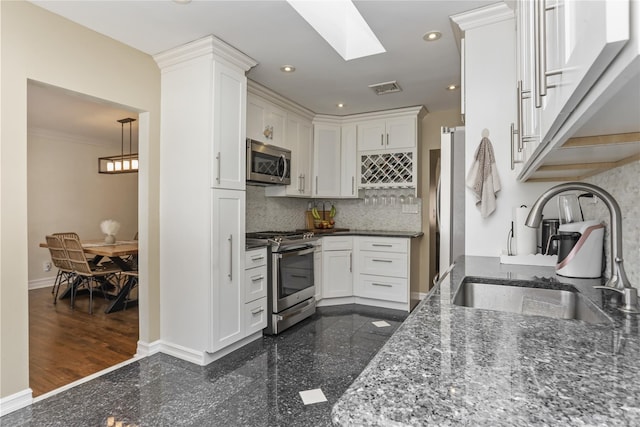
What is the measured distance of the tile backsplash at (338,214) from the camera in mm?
3875

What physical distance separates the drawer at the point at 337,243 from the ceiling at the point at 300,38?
1.63m

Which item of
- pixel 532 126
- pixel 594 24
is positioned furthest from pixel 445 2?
pixel 594 24

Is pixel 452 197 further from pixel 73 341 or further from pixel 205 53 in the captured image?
pixel 73 341

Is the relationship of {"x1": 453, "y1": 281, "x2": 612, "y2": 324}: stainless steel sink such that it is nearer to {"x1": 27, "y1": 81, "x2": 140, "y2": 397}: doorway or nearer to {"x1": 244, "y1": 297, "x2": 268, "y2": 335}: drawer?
{"x1": 244, "y1": 297, "x2": 268, "y2": 335}: drawer

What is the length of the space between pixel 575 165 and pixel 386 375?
1262mm

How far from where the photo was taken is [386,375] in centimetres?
55

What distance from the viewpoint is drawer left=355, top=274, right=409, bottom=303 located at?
3.95m

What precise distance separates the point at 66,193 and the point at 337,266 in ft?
15.7

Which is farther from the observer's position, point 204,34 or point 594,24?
point 204,34

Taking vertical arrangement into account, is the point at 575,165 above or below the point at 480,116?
below

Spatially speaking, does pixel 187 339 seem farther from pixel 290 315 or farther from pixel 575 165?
pixel 575 165

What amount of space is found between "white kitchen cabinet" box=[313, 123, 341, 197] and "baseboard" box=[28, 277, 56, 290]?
4561mm

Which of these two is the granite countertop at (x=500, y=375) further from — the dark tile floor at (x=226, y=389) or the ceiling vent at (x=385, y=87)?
the ceiling vent at (x=385, y=87)

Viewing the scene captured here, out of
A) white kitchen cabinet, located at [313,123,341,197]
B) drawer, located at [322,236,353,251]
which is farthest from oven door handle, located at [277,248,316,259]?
white kitchen cabinet, located at [313,123,341,197]
